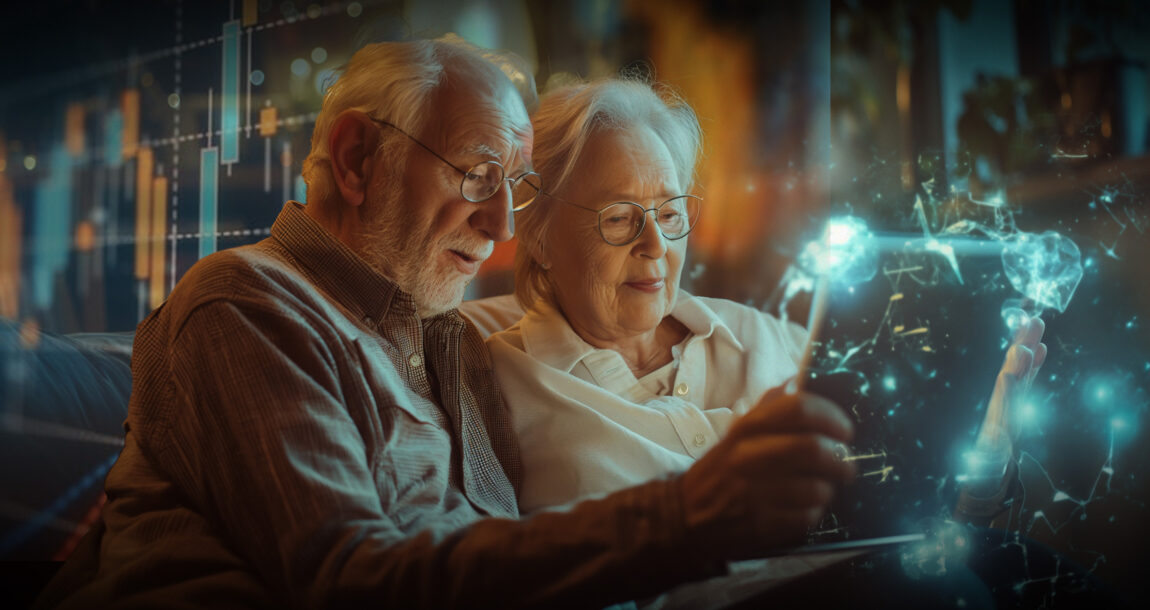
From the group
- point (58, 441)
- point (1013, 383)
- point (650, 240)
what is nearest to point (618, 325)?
point (650, 240)

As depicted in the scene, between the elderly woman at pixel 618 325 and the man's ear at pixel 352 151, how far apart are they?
34 centimetres

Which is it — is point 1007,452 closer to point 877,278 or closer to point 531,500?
point 877,278

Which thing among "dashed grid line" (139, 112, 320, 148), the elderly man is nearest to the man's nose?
the elderly man

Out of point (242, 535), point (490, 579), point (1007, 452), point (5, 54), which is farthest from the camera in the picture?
point (5, 54)

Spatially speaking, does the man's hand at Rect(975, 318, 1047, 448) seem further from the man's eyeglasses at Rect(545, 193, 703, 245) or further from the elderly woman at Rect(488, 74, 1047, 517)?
the man's eyeglasses at Rect(545, 193, 703, 245)

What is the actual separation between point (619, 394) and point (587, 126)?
1.75 ft

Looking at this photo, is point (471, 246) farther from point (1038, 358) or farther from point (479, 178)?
point (1038, 358)

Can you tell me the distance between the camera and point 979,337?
139 centimetres

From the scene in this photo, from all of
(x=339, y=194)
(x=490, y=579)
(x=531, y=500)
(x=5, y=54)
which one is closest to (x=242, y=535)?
(x=490, y=579)

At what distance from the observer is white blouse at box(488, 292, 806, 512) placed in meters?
1.39

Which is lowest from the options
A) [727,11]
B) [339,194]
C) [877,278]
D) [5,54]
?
[877,278]

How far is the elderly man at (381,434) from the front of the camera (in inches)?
32.4

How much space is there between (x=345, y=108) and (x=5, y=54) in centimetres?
146

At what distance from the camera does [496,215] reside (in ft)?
4.62
